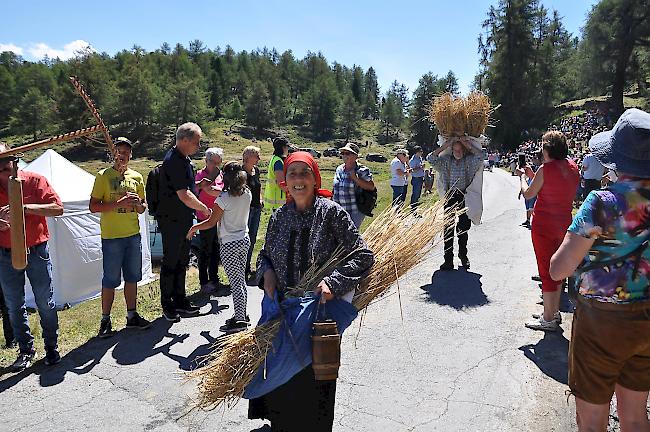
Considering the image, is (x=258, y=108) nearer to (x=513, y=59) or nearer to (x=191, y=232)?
(x=513, y=59)

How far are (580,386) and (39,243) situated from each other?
4.22m

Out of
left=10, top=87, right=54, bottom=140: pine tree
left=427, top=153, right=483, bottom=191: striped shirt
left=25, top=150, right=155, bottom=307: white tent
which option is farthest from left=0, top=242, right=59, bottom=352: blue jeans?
left=10, top=87, right=54, bottom=140: pine tree

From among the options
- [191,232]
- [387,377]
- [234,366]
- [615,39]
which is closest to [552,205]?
[387,377]

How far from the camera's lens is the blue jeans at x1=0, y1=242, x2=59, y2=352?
4.04 metres

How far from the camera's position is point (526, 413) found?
3.34 meters

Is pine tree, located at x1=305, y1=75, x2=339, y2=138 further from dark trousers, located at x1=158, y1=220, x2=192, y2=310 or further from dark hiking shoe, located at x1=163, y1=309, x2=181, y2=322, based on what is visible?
dark hiking shoe, located at x1=163, y1=309, x2=181, y2=322

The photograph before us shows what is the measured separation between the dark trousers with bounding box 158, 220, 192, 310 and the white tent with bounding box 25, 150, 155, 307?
7.67ft

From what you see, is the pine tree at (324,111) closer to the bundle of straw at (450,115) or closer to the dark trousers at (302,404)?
the bundle of straw at (450,115)

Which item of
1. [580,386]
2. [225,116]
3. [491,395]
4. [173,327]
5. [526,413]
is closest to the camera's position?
[580,386]

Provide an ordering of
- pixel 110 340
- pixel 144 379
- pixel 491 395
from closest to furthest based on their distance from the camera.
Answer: pixel 491 395 → pixel 144 379 → pixel 110 340

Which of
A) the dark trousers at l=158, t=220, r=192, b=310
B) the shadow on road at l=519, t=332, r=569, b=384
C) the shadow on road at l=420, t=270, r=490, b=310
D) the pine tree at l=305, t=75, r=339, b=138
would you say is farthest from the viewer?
the pine tree at l=305, t=75, r=339, b=138

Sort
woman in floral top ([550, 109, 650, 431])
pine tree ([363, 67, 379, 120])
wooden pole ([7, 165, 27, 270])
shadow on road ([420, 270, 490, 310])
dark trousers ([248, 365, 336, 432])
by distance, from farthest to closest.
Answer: pine tree ([363, 67, 379, 120])
shadow on road ([420, 270, 490, 310])
wooden pole ([7, 165, 27, 270])
dark trousers ([248, 365, 336, 432])
woman in floral top ([550, 109, 650, 431])

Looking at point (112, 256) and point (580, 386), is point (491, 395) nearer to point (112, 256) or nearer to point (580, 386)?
point (580, 386)

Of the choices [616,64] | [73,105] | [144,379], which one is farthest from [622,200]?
[73,105]
